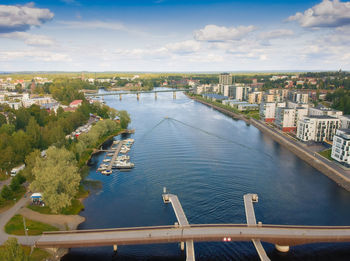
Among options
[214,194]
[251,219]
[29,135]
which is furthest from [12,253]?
[29,135]

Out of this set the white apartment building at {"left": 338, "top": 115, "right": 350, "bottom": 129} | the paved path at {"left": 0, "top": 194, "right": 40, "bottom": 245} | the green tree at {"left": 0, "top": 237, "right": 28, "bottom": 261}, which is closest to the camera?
the green tree at {"left": 0, "top": 237, "right": 28, "bottom": 261}

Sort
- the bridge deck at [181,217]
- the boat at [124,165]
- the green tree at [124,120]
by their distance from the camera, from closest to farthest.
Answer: the bridge deck at [181,217]
the boat at [124,165]
the green tree at [124,120]

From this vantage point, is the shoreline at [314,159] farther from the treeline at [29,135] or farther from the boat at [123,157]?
the treeline at [29,135]

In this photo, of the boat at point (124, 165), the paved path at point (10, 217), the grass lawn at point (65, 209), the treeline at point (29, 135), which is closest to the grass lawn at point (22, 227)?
the paved path at point (10, 217)

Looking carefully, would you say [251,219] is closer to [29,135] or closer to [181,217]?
[181,217]

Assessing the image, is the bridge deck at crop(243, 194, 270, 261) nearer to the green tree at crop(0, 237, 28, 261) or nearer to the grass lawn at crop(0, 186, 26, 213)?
the green tree at crop(0, 237, 28, 261)

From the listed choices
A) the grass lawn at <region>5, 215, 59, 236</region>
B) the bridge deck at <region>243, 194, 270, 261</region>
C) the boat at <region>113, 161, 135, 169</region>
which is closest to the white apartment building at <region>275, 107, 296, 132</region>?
the bridge deck at <region>243, 194, 270, 261</region>
